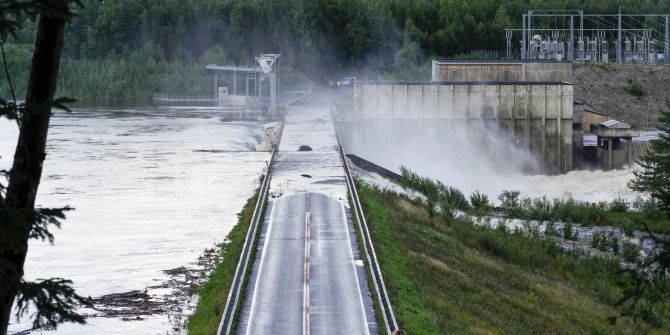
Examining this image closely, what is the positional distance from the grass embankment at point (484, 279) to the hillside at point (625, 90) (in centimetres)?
6272

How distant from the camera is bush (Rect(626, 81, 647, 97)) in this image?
128875 millimetres

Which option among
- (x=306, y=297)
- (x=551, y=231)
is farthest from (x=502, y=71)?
(x=306, y=297)

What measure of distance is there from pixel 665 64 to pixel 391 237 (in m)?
94.1

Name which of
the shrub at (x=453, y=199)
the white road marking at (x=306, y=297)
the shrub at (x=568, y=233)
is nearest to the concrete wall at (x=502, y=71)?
the shrub at (x=453, y=199)

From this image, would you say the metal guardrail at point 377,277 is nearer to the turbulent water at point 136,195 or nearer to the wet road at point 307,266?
the wet road at point 307,266

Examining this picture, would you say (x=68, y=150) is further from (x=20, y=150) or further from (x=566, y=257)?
(x=20, y=150)

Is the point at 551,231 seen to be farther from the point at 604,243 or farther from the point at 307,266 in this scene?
the point at 307,266

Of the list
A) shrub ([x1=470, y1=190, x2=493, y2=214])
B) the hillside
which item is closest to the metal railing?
the hillside

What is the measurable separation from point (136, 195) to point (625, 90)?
72.8 m

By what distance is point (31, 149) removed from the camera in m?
14.2

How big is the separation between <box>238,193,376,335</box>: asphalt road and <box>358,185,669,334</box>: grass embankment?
1.53 metres

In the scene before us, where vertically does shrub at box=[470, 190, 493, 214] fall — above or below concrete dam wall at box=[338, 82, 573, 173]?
below

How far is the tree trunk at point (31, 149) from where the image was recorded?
1357cm

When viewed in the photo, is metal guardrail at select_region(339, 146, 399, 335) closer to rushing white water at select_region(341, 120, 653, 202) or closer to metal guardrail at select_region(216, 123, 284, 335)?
metal guardrail at select_region(216, 123, 284, 335)
